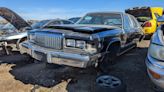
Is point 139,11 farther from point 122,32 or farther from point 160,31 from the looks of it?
point 160,31

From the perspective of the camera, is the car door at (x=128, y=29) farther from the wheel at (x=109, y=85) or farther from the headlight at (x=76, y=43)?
the wheel at (x=109, y=85)

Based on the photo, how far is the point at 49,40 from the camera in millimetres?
4602

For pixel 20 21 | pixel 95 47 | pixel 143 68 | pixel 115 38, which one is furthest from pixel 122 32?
pixel 20 21

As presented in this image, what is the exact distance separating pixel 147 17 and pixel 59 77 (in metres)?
7.07

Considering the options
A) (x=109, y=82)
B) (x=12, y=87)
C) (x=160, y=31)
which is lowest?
(x=12, y=87)

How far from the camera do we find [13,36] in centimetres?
695

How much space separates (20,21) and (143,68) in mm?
5155

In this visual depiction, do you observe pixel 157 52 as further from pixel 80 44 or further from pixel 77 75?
pixel 77 75

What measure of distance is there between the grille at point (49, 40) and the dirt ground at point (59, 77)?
86 centimetres

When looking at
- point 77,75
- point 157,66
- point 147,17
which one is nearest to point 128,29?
point 77,75

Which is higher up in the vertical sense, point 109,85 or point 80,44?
point 80,44

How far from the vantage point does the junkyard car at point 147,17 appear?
10266 mm

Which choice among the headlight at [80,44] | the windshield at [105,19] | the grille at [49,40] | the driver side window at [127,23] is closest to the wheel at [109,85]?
the headlight at [80,44]

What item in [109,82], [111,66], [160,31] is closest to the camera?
[160,31]
